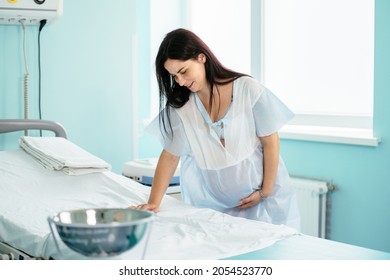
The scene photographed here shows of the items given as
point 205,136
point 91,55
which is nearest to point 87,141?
point 91,55

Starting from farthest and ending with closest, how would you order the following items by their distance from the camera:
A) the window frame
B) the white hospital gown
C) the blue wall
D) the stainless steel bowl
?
the window frame < the blue wall < the white hospital gown < the stainless steel bowl

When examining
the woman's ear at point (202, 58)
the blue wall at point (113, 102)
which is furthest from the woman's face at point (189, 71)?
the blue wall at point (113, 102)

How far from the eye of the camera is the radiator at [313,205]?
285 centimetres

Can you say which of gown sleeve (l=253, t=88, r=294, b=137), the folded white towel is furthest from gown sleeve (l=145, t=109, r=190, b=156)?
the folded white towel

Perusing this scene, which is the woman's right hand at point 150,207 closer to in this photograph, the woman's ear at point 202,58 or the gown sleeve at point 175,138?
the gown sleeve at point 175,138

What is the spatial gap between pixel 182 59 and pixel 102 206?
595 mm

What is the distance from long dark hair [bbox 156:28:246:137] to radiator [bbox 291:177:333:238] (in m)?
1.09

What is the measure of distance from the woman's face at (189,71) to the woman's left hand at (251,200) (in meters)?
0.45

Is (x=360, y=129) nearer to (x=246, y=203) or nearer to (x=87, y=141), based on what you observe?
(x=246, y=203)

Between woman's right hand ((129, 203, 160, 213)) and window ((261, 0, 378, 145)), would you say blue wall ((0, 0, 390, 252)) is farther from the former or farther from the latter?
woman's right hand ((129, 203, 160, 213))

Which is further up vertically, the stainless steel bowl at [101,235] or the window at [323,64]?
the window at [323,64]

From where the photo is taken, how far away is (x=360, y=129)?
2.90 meters

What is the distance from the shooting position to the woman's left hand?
2023mm

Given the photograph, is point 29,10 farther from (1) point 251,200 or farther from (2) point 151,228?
(2) point 151,228
